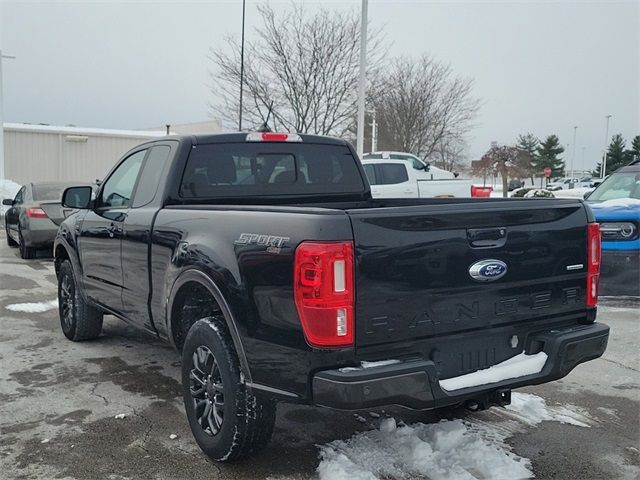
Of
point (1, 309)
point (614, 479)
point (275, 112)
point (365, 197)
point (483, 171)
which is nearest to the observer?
point (614, 479)

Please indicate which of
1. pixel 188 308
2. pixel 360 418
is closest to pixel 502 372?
pixel 360 418

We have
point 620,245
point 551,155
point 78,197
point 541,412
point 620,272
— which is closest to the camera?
point 541,412

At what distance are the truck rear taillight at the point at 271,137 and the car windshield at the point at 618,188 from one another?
6125 mm

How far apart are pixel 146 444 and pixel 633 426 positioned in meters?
3.21

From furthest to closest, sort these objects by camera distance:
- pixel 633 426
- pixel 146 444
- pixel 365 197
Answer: pixel 365 197 → pixel 633 426 → pixel 146 444

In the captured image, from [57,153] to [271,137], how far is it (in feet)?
83.8

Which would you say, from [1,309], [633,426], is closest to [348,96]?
[1,309]

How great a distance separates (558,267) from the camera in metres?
3.38

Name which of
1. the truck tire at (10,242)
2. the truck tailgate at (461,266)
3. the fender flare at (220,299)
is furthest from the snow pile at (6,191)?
the truck tailgate at (461,266)

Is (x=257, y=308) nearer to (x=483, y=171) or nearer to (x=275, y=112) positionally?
(x=275, y=112)

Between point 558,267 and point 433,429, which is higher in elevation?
point 558,267

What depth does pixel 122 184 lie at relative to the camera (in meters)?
5.07

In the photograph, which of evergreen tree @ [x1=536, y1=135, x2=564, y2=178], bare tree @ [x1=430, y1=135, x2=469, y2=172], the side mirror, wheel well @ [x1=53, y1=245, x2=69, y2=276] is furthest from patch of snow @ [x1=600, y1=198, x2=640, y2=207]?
evergreen tree @ [x1=536, y1=135, x2=564, y2=178]

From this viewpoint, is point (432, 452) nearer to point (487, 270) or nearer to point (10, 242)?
point (487, 270)
